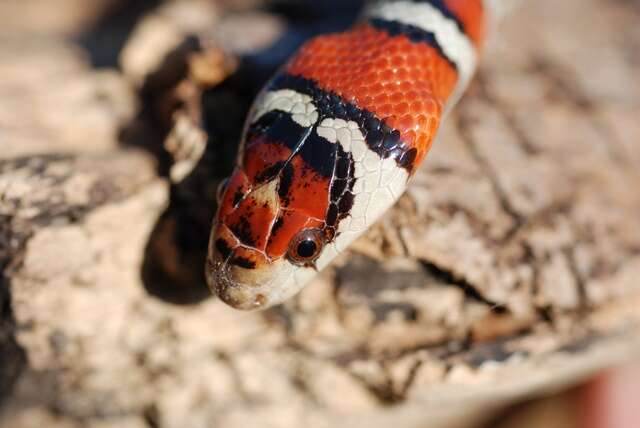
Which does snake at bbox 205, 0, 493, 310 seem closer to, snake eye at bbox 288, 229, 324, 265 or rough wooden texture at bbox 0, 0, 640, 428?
snake eye at bbox 288, 229, 324, 265

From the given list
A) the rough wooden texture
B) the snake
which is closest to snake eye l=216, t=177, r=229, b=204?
the snake

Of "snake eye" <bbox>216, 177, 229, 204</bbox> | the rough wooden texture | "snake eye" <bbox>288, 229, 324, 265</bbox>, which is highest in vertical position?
"snake eye" <bbox>216, 177, 229, 204</bbox>

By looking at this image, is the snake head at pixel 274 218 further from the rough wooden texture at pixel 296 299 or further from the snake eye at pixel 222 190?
the rough wooden texture at pixel 296 299

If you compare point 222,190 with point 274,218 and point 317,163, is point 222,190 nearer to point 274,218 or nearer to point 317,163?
point 274,218

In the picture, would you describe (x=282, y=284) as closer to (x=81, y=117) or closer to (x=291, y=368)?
(x=291, y=368)

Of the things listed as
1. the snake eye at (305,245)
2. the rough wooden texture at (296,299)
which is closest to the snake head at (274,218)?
the snake eye at (305,245)

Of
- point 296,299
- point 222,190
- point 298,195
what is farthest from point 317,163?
point 296,299

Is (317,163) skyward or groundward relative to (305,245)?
skyward
